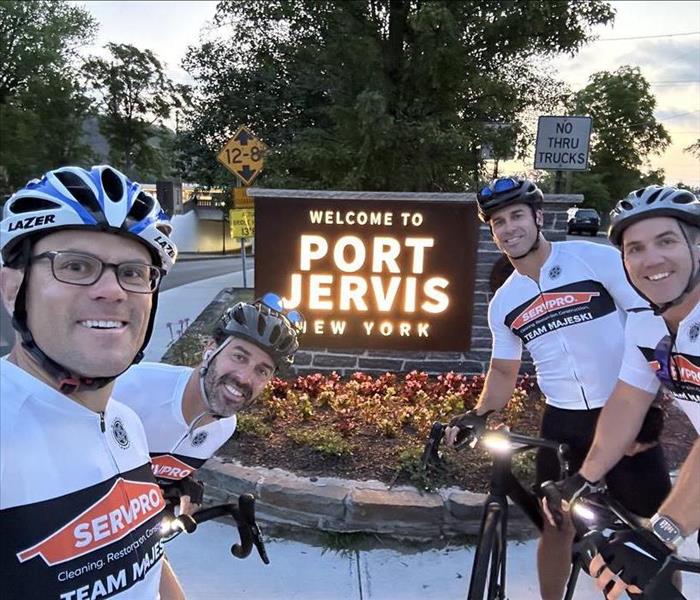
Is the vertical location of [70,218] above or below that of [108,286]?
above

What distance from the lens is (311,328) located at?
566cm

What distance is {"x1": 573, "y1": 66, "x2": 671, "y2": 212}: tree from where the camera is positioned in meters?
46.3

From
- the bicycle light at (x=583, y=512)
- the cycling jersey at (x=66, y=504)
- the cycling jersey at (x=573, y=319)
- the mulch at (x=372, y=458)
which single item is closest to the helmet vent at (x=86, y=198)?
the cycling jersey at (x=66, y=504)

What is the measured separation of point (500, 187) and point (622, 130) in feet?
171

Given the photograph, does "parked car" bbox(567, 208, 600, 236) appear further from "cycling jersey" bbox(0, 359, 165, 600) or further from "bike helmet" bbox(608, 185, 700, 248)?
"cycling jersey" bbox(0, 359, 165, 600)

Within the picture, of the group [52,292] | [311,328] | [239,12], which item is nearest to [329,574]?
[52,292]

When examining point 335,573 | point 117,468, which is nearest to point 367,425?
point 335,573

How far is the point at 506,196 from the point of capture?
2.65 m

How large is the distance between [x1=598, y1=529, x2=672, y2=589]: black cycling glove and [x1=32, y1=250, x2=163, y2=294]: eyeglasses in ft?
4.90

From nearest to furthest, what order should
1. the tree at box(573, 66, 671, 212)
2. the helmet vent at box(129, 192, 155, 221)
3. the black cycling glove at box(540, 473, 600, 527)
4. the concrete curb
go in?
1. the helmet vent at box(129, 192, 155, 221)
2. the black cycling glove at box(540, 473, 600, 527)
3. the concrete curb
4. the tree at box(573, 66, 671, 212)

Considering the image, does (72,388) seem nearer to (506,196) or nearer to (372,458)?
(506,196)

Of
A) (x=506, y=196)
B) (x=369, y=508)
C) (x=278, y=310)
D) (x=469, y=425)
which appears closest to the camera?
(x=278, y=310)

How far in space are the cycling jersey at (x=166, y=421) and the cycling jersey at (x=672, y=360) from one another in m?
1.56

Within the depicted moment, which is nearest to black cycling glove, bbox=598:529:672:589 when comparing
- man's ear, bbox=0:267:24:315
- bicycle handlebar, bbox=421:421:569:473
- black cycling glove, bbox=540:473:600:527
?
black cycling glove, bbox=540:473:600:527
